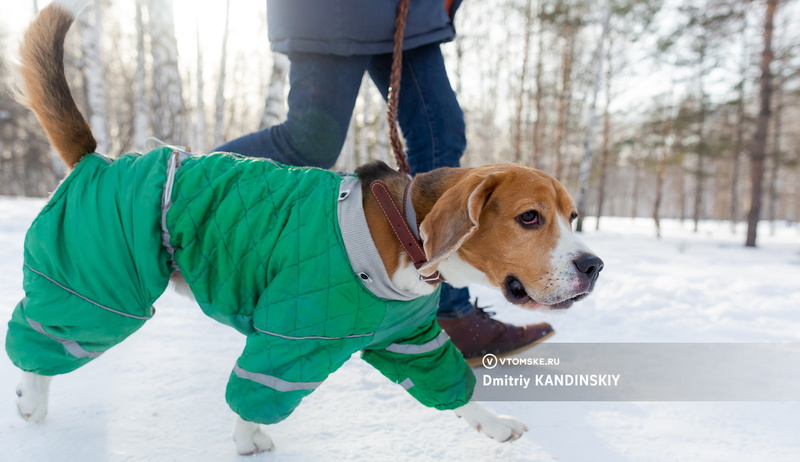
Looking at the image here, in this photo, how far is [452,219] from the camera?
138 cm

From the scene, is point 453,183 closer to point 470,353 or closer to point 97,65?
point 470,353

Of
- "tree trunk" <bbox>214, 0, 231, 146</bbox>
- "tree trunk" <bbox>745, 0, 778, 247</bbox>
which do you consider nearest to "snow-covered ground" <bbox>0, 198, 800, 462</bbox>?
"tree trunk" <bbox>745, 0, 778, 247</bbox>

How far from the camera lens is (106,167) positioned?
5.45 ft

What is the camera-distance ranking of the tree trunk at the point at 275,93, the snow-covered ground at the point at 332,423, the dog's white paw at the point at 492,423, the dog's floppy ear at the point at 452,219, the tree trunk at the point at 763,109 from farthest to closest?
the tree trunk at the point at 763,109 < the tree trunk at the point at 275,93 < the dog's white paw at the point at 492,423 < the snow-covered ground at the point at 332,423 < the dog's floppy ear at the point at 452,219

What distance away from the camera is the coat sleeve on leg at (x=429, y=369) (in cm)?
160

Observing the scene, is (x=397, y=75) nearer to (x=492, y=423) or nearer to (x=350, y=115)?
(x=350, y=115)

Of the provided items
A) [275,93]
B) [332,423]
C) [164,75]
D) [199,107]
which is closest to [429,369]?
[332,423]

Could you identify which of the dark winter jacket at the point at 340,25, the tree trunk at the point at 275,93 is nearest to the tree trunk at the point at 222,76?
the tree trunk at the point at 275,93

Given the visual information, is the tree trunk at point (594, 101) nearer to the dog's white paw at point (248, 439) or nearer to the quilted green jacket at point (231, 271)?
the quilted green jacket at point (231, 271)

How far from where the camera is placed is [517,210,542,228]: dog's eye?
4.87 ft

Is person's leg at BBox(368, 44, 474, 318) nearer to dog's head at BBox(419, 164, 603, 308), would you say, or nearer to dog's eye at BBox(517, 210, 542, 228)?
dog's head at BBox(419, 164, 603, 308)

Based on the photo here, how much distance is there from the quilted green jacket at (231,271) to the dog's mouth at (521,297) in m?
0.30

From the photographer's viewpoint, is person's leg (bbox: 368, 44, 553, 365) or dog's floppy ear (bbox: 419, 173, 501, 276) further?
person's leg (bbox: 368, 44, 553, 365)

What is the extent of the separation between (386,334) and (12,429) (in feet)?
4.00
